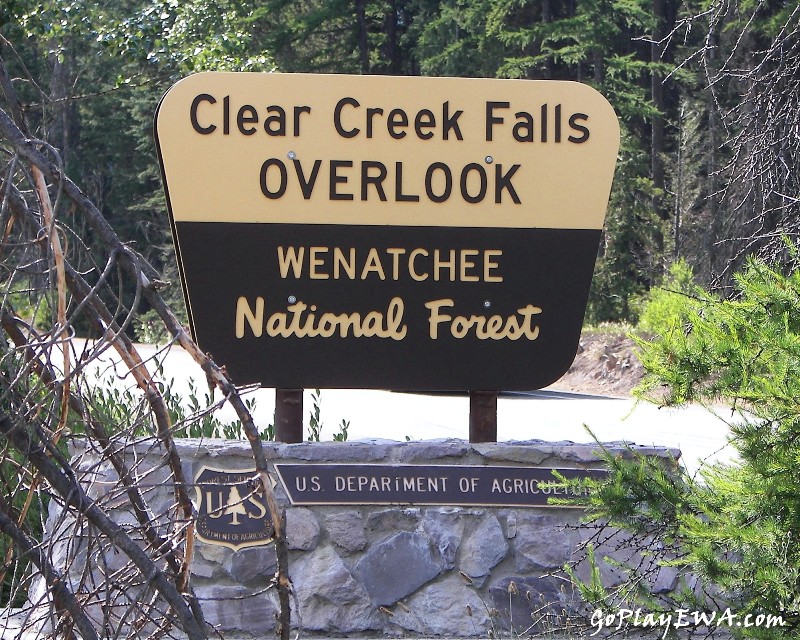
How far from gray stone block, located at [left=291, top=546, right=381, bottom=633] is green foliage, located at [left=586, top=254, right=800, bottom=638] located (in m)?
2.09

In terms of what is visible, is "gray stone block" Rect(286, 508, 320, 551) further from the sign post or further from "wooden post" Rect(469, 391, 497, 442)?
"wooden post" Rect(469, 391, 497, 442)

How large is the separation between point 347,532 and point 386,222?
158 cm

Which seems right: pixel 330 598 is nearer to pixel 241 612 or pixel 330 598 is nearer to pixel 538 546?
pixel 241 612

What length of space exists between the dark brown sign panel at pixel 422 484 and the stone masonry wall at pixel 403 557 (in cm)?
4

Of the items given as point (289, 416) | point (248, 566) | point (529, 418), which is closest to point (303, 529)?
point (248, 566)

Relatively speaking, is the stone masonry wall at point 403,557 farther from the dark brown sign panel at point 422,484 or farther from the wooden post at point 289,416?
the wooden post at point 289,416

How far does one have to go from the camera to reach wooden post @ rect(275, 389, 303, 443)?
18.7 ft

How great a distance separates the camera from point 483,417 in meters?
5.77

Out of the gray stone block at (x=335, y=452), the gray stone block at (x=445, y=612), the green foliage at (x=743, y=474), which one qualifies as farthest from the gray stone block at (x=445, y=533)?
the green foliage at (x=743, y=474)

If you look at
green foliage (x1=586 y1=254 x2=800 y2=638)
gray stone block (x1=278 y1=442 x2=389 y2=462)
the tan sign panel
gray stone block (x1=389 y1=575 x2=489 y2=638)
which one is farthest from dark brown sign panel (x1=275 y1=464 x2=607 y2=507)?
green foliage (x1=586 y1=254 x2=800 y2=638)

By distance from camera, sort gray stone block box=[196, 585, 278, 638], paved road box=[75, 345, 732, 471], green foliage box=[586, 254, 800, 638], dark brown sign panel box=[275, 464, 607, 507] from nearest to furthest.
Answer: green foliage box=[586, 254, 800, 638] → gray stone block box=[196, 585, 278, 638] → dark brown sign panel box=[275, 464, 607, 507] → paved road box=[75, 345, 732, 471]

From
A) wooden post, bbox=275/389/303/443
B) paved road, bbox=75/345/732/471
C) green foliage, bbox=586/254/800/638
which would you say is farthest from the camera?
paved road, bbox=75/345/732/471

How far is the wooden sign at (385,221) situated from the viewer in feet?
18.3

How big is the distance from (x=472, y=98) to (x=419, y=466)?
1892 millimetres
